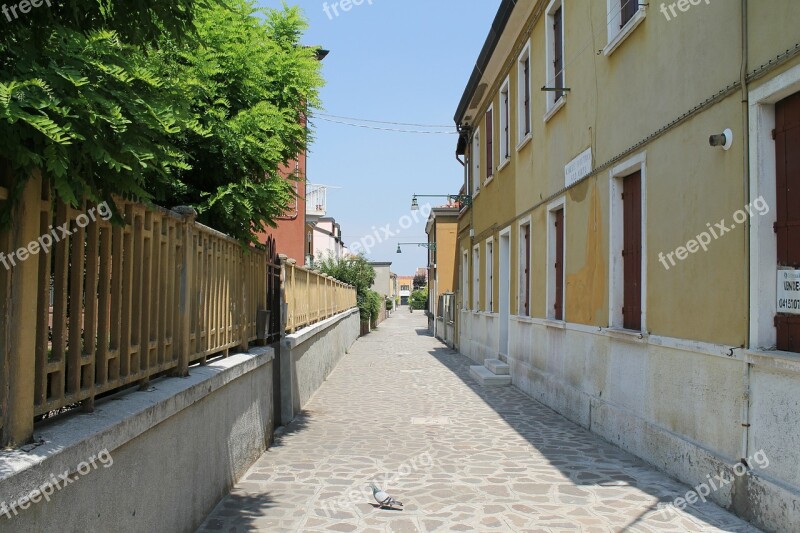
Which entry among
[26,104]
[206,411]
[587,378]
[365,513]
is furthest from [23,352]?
[587,378]

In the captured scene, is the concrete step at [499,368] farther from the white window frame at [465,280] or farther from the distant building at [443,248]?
the distant building at [443,248]

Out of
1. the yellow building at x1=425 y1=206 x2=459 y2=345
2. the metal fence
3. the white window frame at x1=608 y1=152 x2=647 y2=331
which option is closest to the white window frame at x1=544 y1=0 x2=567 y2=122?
the white window frame at x1=608 y1=152 x2=647 y2=331

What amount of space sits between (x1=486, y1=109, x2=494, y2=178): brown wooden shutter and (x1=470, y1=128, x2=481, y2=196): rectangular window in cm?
131

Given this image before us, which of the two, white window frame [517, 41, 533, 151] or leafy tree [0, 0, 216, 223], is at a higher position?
white window frame [517, 41, 533, 151]

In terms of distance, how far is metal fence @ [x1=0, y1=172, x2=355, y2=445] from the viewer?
2.57 metres

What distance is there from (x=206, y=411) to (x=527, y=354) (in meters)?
8.09

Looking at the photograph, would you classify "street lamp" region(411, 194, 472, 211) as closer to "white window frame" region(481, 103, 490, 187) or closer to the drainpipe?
"white window frame" region(481, 103, 490, 187)

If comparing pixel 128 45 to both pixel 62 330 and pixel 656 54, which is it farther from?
pixel 656 54

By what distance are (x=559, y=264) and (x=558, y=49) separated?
11.2 ft

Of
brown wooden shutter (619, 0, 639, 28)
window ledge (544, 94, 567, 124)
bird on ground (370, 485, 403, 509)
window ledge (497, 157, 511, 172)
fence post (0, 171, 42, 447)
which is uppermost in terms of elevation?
brown wooden shutter (619, 0, 639, 28)

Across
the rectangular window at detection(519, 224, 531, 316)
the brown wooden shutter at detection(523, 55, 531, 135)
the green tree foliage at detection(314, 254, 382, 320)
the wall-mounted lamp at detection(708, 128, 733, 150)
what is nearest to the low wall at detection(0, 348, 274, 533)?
the wall-mounted lamp at detection(708, 128, 733, 150)

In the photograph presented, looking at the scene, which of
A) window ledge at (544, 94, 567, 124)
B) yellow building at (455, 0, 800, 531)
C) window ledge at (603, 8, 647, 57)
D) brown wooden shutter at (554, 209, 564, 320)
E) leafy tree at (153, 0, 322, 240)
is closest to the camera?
yellow building at (455, 0, 800, 531)

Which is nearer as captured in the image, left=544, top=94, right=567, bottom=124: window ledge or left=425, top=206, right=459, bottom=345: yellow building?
left=544, top=94, right=567, bottom=124: window ledge

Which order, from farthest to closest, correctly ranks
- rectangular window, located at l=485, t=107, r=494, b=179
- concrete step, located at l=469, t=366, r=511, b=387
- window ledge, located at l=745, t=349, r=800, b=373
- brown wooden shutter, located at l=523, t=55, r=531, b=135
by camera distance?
rectangular window, located at l=485, t=107, r=494, b=179
concrete step, located at l=469, t=366, r=511, b=387
brown wooden shutter, located at l=523, t=55, r=531, b=135
window ledge, located at l=745, t=349, r=800, b=373
